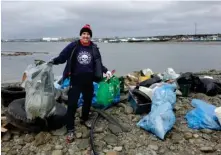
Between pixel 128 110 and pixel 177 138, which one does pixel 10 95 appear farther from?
pixel 177 138

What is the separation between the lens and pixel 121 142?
461cm

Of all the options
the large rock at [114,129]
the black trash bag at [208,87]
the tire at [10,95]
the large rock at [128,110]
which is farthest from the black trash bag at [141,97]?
the tire at [10,95]

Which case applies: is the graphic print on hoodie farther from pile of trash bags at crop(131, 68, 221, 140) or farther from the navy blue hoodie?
pile of trash bags at crop(131, 68, 221, 140)

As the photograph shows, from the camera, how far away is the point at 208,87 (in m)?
7.38

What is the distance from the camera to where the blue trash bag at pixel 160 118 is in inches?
187

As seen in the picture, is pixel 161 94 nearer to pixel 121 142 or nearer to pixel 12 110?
pixel 121 142

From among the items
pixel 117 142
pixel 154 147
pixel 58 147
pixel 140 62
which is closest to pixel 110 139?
pixel 117 142

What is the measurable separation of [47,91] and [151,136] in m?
2.06

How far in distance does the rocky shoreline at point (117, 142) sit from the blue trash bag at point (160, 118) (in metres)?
0.12

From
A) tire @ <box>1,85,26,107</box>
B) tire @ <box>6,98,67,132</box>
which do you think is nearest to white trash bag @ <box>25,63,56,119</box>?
tire @ <box>6,98,67,132</box>

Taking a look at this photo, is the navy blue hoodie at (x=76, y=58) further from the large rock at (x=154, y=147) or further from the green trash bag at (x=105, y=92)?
the large rock at (x=154, y=147)

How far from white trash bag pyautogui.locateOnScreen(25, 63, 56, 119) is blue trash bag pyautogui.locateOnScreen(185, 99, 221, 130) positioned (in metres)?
2.78

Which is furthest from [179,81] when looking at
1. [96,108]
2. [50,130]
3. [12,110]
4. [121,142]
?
[12,110]

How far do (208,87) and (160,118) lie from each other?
3.17 meters
